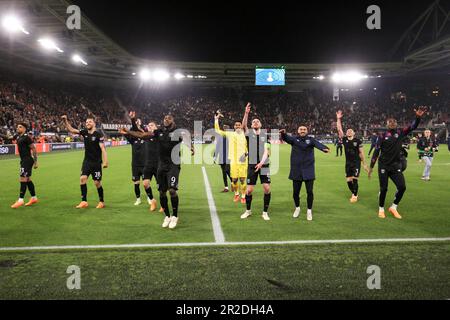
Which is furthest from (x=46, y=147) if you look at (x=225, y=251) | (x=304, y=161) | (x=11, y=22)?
(x=225, y=251)

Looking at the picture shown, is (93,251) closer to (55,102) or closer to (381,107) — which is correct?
(55,102)

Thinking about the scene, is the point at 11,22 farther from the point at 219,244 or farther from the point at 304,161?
the point at 219,244

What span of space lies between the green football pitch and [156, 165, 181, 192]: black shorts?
90 centimetres

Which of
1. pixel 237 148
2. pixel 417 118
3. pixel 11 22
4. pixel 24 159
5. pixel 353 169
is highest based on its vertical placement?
pixel 11 22

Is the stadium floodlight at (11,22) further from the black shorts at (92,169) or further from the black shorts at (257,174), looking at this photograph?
the black shorts at (257,174)

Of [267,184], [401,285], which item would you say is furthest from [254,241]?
[401,285]

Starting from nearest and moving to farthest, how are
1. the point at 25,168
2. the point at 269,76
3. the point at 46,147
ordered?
the point at 25,168 → the point at 46,147 → the point at 269,76

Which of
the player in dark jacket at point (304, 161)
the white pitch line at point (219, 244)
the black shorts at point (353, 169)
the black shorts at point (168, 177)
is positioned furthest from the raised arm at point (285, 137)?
the black shorts at point (353, 169)

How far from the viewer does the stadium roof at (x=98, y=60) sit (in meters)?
30.8

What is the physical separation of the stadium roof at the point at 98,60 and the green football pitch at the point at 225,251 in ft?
84.0

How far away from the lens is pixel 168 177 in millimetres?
7438

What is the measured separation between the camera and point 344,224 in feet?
25.2

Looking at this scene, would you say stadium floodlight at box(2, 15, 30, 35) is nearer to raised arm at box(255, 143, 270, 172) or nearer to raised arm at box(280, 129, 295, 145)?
raised arm at box(255, 143, 270, 172)

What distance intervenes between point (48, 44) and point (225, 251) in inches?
1501
